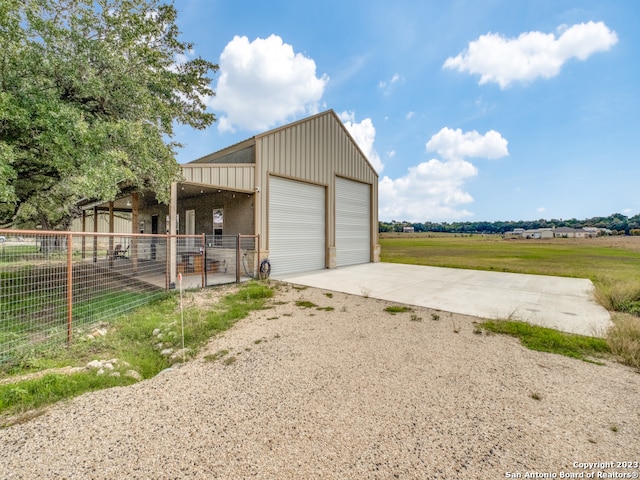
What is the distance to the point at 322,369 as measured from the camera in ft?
11.4

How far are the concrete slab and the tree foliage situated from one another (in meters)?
6.18

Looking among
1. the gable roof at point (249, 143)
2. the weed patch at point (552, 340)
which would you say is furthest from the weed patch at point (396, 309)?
the gable roof at point (249, 143)

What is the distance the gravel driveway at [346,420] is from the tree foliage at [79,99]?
4806mm

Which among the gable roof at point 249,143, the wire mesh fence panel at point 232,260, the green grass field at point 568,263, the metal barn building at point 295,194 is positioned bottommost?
the green grass field at point 568,263

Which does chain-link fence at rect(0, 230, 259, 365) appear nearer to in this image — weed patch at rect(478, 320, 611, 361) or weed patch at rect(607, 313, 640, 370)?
weed patch at rect(478, 320, 611, 361)

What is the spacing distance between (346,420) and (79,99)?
8.35m

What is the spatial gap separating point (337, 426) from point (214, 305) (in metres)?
5.17

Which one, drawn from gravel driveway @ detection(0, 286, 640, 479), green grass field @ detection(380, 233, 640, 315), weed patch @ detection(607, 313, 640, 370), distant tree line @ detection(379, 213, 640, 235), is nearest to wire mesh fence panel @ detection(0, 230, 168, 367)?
gravel driveway @ detection(0, 286, 640, 479)

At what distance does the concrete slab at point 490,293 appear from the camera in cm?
579

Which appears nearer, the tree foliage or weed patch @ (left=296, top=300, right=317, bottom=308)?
the tree foliage

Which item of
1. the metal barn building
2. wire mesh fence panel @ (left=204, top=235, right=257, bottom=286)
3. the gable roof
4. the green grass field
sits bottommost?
the green grass field

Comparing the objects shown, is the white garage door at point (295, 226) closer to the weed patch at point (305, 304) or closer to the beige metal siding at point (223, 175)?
the beige metal siding at point (223, 175)

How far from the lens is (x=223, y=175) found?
978 cm

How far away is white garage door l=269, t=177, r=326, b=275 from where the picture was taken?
11.5 m
